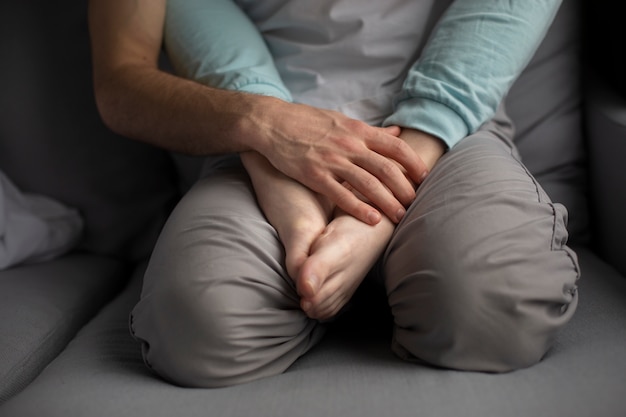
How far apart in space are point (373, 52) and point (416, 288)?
1.43 ft

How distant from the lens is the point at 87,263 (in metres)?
1.30

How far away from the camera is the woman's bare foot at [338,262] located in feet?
2.53

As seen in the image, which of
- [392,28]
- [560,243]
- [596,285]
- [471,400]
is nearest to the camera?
[471,400]

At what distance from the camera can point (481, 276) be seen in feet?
2.45

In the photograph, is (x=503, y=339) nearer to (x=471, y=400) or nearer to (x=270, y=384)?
(x=471, y=400)

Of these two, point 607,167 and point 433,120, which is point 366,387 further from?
point 607,167

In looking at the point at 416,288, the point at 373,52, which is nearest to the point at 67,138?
the point at 373,52

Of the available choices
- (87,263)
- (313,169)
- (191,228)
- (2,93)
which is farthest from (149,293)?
(2,93)

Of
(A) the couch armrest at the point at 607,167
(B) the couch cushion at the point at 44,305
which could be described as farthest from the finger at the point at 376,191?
(B) the couch cushion at the point at 44,305

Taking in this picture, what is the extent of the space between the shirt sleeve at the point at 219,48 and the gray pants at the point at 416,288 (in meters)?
0.25

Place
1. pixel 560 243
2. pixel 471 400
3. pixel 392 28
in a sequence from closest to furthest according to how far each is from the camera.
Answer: pixel 471 400
pixel 560 243
pixel 392 28

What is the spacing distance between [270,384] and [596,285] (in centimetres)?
45

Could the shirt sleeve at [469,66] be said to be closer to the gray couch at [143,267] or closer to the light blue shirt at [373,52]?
the light blue shirt at [373,52]

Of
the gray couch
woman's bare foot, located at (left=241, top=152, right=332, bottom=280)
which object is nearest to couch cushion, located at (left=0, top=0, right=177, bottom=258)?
the gray couch
